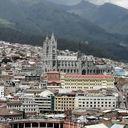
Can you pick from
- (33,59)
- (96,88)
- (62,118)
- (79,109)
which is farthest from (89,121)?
(33,59)

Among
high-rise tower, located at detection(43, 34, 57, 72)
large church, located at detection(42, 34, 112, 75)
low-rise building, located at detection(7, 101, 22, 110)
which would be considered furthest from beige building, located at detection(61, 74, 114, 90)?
low-rise building, located at detection(7, 101, 22, 110)

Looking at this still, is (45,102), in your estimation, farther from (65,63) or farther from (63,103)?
(65,63)

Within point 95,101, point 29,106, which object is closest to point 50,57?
point 95,101

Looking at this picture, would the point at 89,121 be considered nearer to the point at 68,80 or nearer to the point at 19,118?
the point at 19,118

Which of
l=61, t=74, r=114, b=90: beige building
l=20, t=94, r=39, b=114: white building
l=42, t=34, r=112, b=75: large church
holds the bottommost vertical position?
l=20, t=94, r=39, b=114: white building

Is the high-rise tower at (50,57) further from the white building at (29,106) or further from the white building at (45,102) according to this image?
the white building at (29,106)

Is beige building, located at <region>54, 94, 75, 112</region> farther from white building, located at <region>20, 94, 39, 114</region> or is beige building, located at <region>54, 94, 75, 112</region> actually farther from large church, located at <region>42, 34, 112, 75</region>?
large church, located at <region>42, 34, 112, 75</region>
